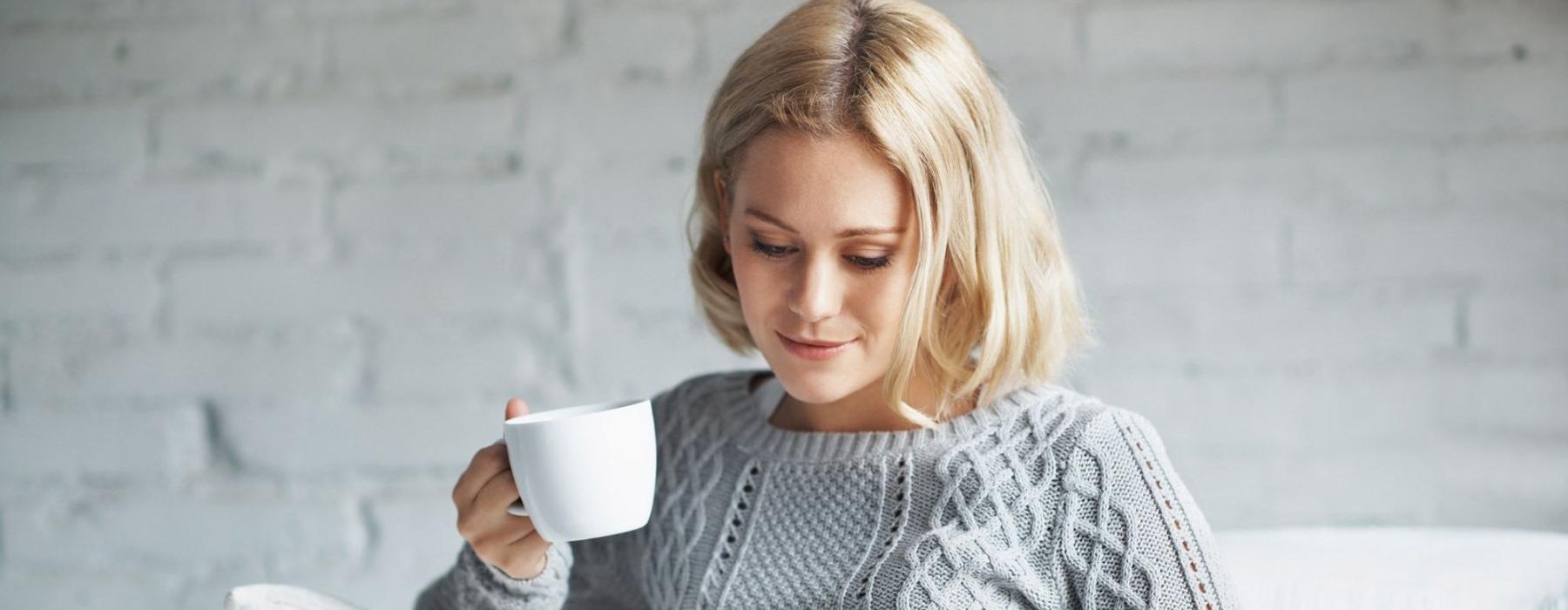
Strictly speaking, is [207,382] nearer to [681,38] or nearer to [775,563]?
[681,38]

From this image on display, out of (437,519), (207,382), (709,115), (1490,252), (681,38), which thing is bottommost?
(437,519)

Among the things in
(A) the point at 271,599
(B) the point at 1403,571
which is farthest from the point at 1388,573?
(A) the point at 271,599

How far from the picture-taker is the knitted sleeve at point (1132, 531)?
784 millimetres

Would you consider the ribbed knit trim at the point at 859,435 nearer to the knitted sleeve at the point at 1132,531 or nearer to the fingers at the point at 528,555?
the knitted sleeve at the point at 1132,531

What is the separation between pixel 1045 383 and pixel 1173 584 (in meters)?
0.21

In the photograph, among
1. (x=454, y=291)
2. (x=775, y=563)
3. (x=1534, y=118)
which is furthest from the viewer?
(x=454, y=291)

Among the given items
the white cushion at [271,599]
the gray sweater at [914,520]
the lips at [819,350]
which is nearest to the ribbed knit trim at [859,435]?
the gray sweater at [914,520]

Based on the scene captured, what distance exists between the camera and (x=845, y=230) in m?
0.79

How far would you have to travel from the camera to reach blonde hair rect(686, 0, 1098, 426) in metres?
0.81

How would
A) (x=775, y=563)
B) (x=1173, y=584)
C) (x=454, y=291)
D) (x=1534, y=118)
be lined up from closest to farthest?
(x=1173, y=584)
(x=775, y=563)
(x=1534, y=118)
(x=454, y=291)

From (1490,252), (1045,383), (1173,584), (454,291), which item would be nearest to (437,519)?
(454,291)

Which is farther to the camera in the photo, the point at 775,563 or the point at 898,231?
the point at 775,563

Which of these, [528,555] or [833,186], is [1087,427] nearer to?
[833,186]

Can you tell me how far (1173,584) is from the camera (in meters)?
0.78
